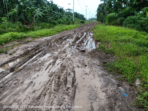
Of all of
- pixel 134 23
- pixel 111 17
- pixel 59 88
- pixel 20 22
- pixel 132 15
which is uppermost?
pixel 111 17

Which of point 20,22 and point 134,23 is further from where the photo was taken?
point 134,23

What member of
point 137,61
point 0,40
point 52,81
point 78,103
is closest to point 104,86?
point 78,103

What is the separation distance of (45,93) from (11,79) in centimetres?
134

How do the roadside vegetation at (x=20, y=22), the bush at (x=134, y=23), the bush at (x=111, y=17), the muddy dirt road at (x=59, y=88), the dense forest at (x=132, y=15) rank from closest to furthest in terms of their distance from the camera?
the muddy dirt road at (x=59, y=88), the roadside vegetation at (x=20, y=22), the dense forest at (x=132, y=15), the bush at (x=134, y=23), the bush at (x=111, y=17)

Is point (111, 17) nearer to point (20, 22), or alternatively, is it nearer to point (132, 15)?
point (132, 15)

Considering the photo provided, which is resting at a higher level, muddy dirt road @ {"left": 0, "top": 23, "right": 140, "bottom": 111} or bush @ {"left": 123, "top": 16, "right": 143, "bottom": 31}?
bush @ {"left": 123, "top": 16, "right": 143, "bottom": 31}

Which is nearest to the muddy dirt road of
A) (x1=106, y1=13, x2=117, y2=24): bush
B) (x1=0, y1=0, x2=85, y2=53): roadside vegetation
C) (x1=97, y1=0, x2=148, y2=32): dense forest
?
(x1=0, y1=0, x2=85, y2=53): roadside vegetation

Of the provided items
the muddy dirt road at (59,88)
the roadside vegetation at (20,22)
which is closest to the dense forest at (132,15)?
the muddy dirt road at (59,88)

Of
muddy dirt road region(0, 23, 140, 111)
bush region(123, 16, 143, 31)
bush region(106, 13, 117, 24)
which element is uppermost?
bush region(106, 13, 117, 24)

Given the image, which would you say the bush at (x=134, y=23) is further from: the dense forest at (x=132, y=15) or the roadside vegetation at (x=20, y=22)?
the roadside vegetation at (x=20, y=22)

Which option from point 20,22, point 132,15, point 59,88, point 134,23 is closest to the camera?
point 59,88

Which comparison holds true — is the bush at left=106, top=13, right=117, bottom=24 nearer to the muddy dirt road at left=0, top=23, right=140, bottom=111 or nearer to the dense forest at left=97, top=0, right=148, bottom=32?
the dense forest at left=97, top=0, right=148, bottom=32

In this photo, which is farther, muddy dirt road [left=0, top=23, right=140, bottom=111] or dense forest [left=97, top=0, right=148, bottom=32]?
dense forest [left=97, top=0, right=148, bottom=32]

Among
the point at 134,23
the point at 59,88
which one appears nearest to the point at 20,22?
the point at 59,88
